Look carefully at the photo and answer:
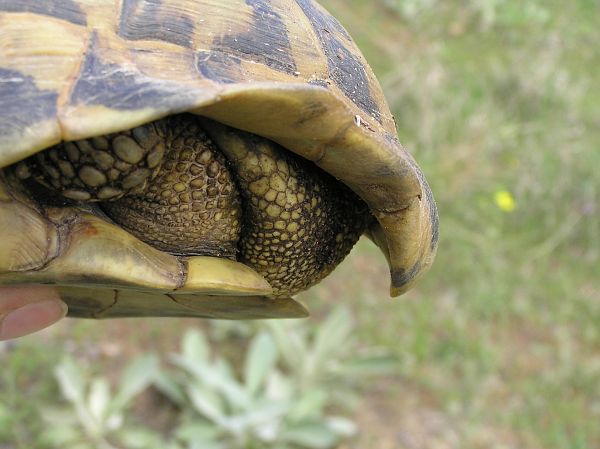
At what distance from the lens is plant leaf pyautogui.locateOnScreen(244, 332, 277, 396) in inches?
75.0

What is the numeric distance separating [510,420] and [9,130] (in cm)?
186

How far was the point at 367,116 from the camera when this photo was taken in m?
0.81

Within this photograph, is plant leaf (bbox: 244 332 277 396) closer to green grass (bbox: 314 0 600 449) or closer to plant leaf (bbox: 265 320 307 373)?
plant leaf (bbox: 265 320 307 373)

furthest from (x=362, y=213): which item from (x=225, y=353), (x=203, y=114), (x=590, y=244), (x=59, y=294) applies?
(x=590, y=244)

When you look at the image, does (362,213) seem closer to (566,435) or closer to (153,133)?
(153,133)

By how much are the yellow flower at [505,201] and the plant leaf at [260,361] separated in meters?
1.45

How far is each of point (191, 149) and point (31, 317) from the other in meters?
0.47

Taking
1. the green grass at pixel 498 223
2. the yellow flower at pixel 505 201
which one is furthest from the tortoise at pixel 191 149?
the yellow flower at pixel 505 201

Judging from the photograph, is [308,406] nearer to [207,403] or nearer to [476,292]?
[207,403]

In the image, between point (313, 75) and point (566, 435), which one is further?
point (566, 435)

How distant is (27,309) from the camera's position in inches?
39.6

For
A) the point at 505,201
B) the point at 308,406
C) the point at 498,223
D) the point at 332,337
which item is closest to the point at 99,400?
the point at 308,406

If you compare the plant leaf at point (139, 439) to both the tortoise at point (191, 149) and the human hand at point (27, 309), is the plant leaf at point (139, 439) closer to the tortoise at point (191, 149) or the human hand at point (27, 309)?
the human hand at point (27, 309)

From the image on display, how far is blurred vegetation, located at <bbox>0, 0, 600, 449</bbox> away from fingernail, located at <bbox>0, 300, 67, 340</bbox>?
677mm
